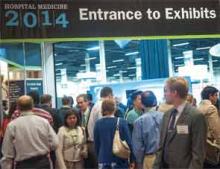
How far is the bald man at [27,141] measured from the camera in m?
5.25

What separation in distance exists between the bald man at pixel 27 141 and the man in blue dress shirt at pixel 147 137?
939 millimetres

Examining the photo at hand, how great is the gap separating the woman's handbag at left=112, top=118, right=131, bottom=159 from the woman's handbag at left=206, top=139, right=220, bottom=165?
37.1 inches

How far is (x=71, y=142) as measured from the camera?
6637mm

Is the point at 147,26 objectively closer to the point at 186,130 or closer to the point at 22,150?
the point at 22,150

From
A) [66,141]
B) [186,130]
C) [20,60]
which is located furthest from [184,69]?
[186,130]

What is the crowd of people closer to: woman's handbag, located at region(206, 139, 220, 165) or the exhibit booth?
woman's handbag, located at region(206, 139, 220, 165)

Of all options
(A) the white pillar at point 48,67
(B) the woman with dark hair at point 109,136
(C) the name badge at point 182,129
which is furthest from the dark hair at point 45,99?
(A) the white pillar at point 48,67

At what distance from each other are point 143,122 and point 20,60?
15.5 ft

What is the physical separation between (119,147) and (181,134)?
205 cm

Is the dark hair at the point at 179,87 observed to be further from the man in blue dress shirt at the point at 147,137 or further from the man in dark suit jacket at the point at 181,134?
the man in blue dress shirt at the point at 147,137

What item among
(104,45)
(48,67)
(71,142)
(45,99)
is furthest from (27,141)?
(104,45)

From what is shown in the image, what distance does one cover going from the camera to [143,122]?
18.5ft

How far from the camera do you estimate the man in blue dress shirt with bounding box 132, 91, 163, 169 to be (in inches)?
221

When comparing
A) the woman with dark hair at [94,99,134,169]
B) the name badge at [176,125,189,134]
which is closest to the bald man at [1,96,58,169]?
the woman with dark hair at [94,99,134,169]
